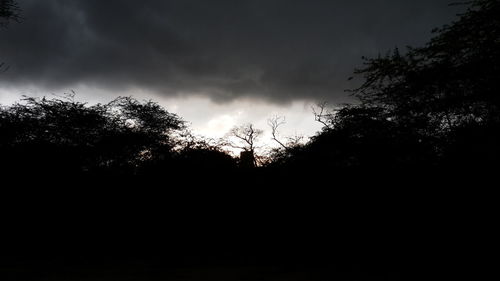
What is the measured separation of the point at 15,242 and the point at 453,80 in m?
15.9

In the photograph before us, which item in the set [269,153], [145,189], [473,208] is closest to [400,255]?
[473,208]

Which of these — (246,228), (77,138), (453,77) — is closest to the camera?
(453,77)

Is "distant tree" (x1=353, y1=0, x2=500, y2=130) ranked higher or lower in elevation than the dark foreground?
higher

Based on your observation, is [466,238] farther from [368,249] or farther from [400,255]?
[368,249]

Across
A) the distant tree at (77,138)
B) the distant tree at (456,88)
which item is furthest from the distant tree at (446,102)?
the distant tree at (77,138)

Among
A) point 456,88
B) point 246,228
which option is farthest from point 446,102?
point 246,228

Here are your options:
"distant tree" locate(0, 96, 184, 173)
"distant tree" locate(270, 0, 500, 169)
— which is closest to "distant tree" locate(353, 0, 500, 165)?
"distant tree" locate(270, 0, 500, 169)

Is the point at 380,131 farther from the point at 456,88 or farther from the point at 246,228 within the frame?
the point at 246,228

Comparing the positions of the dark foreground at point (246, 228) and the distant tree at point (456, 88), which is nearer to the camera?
the distant tree at point (456, 88)

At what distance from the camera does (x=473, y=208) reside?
7.38 metres

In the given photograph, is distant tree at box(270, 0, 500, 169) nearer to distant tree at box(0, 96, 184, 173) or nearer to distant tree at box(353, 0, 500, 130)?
distant tree at box(353, 0, 500, 130)

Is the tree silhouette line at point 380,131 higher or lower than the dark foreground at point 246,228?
higher

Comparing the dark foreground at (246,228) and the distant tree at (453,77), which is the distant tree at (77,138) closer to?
the dark foreground at (246,228)

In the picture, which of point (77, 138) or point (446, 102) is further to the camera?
point (77, 138)
